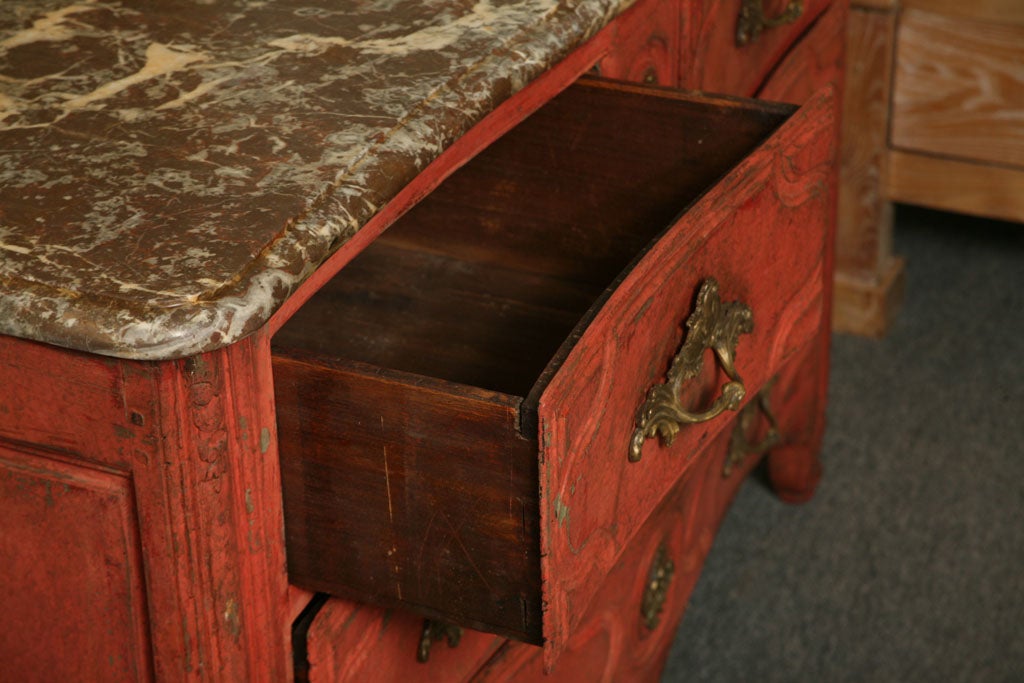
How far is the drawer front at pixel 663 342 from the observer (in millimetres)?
708

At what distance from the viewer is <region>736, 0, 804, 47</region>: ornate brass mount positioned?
4.05 ft

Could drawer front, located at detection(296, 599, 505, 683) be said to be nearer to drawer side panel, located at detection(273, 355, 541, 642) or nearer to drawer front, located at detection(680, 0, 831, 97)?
drawer side panel, located at detection(273, 355, 541, 642)

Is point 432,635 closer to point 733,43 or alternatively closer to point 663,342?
point 663,342

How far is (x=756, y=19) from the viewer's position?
124 cm

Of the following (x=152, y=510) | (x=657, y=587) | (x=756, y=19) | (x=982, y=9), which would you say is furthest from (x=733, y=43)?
(x=152, y=510)

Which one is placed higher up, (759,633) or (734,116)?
(734,116)

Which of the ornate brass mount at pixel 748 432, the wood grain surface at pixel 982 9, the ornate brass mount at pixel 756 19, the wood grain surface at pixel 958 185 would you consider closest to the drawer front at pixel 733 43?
the ornate brass mount at pixel 756 19

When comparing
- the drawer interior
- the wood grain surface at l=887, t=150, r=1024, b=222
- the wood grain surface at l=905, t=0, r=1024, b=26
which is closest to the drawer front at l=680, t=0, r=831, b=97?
the drawer interior

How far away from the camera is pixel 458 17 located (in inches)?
35.8

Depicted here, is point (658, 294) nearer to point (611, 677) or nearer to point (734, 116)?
point (734, 116)

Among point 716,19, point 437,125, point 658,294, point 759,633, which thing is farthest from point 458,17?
point 759,633

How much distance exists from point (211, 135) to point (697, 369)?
30 centimetres

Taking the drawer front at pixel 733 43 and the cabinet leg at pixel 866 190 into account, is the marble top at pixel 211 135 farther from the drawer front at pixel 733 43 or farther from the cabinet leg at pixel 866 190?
the cabinet leg at pixel 866 190

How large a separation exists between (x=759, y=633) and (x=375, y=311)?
1.92ft
